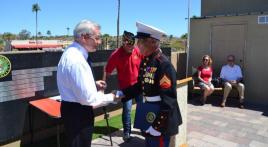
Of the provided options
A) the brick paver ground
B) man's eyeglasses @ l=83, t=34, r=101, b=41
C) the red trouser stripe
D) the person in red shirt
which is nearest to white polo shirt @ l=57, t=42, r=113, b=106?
man's eyeglasses @ l=83, t=34, r=101, b=41

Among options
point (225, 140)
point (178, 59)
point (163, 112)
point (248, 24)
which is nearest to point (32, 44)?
point (178, 59)

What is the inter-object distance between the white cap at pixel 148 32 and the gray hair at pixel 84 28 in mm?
417

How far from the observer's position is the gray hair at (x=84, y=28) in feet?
8.70

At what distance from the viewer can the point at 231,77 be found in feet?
26.2

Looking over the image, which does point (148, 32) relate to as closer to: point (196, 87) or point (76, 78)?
point (76, 78)

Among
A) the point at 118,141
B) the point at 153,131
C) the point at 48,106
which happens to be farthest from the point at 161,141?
the point at 118,141

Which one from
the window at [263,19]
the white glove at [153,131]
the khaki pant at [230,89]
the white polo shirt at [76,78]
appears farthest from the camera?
→ the window at [263,19]

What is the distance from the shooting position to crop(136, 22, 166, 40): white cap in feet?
9.07

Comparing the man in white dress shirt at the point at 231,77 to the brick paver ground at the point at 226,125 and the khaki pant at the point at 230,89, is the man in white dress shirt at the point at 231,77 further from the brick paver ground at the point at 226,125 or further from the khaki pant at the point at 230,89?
the brick paver ground at the point at 226,125

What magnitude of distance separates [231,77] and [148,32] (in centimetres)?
572

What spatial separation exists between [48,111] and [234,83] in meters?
5.33

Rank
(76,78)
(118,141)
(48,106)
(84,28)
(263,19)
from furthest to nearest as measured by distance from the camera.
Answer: (263,19) → (118,141) → (48,106) → (84,28) → (76,78)

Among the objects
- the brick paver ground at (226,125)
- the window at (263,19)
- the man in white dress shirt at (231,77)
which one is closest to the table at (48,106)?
the brick paver ground at (226,125)

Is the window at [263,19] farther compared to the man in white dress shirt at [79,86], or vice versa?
the window at [263,19]
